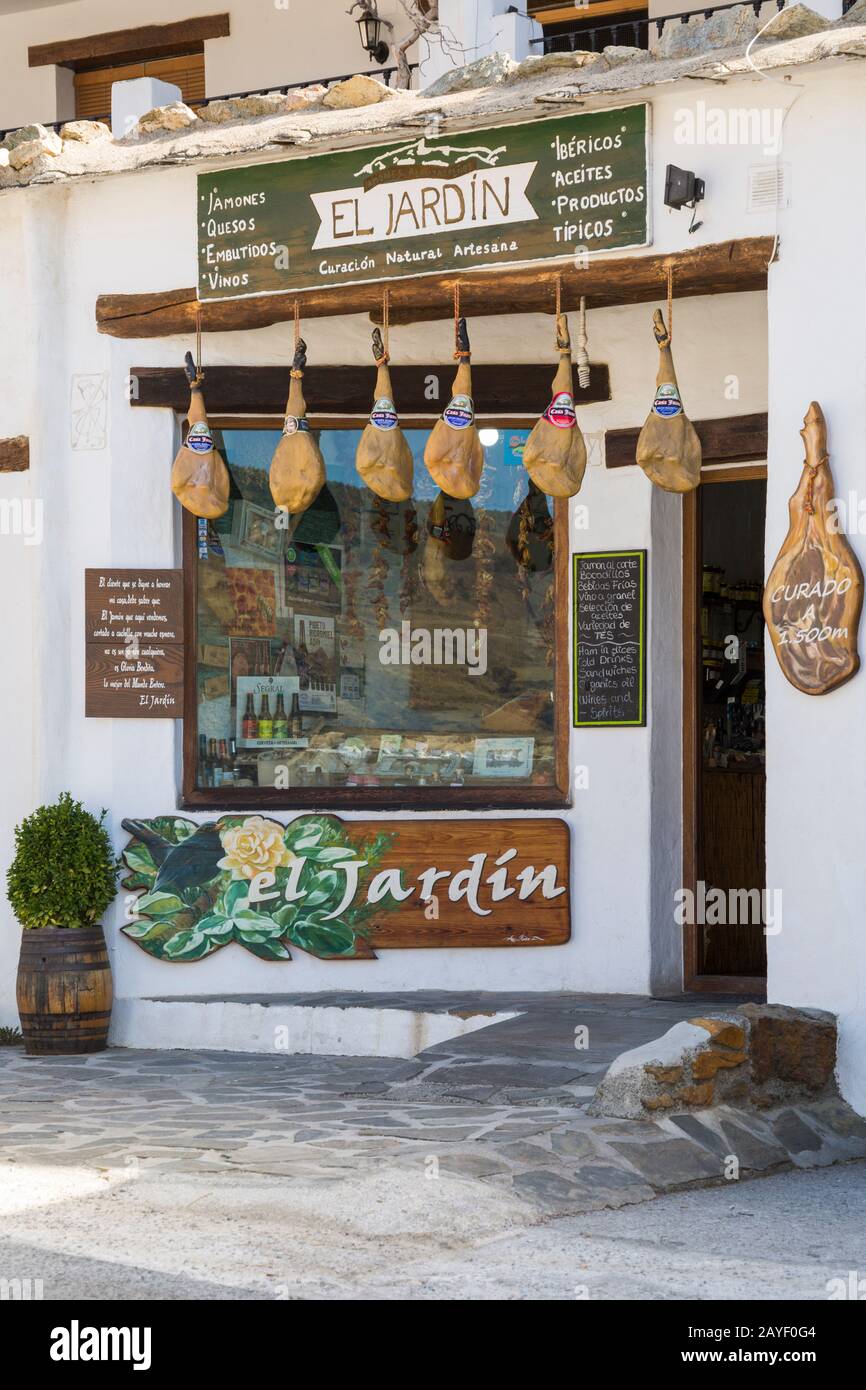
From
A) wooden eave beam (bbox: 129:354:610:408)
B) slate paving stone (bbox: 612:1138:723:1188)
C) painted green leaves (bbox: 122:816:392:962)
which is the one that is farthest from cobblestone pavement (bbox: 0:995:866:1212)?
wooden eave beam (bbox: 129:354:610:408)

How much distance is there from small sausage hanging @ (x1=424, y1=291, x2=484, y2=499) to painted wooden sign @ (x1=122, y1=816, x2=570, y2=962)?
74.1 inches

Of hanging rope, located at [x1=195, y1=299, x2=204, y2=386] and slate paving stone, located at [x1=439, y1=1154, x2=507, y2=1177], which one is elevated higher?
hanging rope, located at [x1=195, y1=299, x2=204, y2=386]

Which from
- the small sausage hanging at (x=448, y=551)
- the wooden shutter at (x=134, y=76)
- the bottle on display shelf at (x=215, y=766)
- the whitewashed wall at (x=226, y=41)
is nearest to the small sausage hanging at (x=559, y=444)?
the small sausage hanging at (x=448, y=551)

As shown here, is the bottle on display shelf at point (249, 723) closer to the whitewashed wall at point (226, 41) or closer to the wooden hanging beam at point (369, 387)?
the wooden hanging beam at point (369, 387)

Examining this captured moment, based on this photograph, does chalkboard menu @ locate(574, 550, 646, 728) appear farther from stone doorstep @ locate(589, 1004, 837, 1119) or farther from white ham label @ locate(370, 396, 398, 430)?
stone doorstep @ locate(589, 1004, 837, 1119)

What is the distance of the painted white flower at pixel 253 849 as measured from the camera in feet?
29.2

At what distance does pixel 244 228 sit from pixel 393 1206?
4.89 metres

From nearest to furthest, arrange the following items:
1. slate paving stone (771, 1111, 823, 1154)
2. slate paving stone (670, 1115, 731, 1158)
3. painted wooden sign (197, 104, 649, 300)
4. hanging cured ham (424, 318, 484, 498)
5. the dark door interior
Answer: slate paving stone (670, 1115, 731, 1158)
slate paving stone (771, 1111, 823, 1154)
painted wooden sign (197, 104, 649, 300)
hanging cured ham (424, 318, 484, 498)
the dark door interior

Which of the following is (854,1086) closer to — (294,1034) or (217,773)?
(294,1034)

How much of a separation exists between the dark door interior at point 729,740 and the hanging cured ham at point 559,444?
181 cm

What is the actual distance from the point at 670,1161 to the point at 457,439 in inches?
130

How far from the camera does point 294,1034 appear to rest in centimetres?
849

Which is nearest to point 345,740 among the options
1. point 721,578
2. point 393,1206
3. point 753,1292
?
point 721,578

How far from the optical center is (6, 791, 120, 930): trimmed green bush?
8.53m
